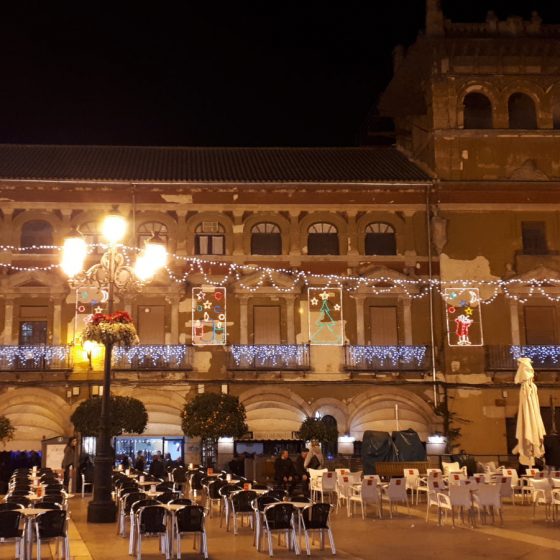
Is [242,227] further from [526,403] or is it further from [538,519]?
[538,519]

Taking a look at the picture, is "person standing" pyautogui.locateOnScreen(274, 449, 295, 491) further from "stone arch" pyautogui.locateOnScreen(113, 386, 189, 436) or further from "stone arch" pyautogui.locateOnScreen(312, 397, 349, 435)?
"stone arch" pyautogui.locateOnScreen(113, 386, 189, 436)

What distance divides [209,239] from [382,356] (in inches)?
297

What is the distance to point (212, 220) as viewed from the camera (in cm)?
3275

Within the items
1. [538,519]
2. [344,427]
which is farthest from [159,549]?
[344,427]

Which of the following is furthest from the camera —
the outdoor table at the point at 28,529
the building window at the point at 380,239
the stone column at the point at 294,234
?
the building window at the point at 380,239

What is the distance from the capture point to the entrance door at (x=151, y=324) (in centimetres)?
3180

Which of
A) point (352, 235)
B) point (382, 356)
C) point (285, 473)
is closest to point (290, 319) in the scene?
point (382, 356)

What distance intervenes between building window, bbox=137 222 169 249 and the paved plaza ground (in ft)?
47.2

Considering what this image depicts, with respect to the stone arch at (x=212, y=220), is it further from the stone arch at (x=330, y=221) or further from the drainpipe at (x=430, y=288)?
the drainpipe at (x=430, y=288)

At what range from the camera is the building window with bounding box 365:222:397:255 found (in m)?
32.9

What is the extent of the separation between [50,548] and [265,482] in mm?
12321

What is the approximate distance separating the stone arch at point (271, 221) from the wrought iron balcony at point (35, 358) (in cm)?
755

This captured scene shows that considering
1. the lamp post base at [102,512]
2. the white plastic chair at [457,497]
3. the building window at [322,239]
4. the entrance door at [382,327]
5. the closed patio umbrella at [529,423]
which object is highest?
the building window at [322,239]

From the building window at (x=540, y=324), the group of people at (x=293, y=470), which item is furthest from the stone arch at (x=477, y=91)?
the group of people at (x=293, y=470)
